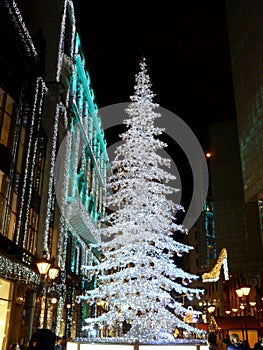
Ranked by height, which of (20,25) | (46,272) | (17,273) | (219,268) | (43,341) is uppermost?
(20,25)

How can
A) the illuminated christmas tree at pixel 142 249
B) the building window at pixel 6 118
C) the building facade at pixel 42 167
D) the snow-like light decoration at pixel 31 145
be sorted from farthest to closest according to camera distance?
the snow-like light decoration at pixel 31 145, the building facade at pixel 42 167, the building window at pixel 6 118, the illuminated christmas tree at pixel 142 249

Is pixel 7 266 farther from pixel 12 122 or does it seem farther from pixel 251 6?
pixel 251 6

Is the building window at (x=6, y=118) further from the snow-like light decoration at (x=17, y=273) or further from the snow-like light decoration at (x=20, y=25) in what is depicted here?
the snow-like light decoration at (x=17, y=273)

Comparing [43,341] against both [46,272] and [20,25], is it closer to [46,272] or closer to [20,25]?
[46,272]

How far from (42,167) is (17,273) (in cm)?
884

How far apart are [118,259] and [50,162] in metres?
13.8

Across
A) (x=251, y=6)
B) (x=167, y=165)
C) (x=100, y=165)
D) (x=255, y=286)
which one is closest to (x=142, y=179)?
(x=167, y=165)

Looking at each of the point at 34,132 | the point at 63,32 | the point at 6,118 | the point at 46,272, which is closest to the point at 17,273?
the point at 6,118

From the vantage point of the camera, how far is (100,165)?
178ft

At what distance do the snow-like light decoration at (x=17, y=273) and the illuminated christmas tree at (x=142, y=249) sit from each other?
511 cm

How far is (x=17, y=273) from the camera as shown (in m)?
21.5

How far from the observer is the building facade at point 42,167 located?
2067 cm

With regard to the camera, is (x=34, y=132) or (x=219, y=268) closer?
(x=34, y=132)

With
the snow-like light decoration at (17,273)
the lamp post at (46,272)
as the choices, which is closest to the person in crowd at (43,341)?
the lamp post at (46,272)
